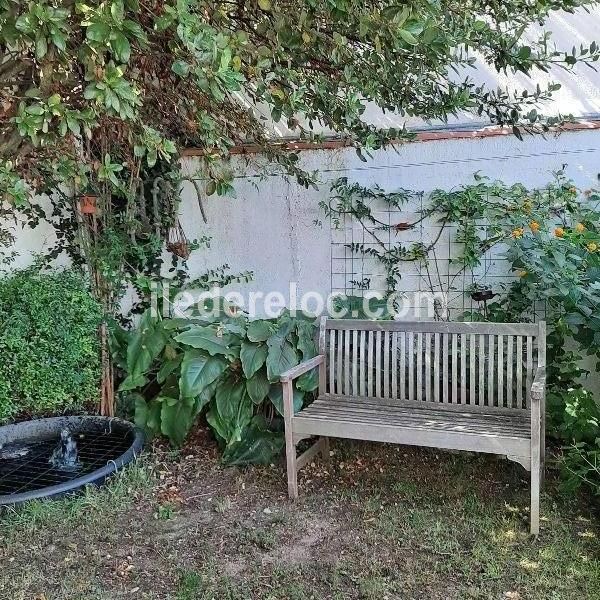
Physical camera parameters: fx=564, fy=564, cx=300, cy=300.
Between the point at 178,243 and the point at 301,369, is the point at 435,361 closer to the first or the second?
the point at 301,369

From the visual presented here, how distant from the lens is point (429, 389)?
3293 millimetres

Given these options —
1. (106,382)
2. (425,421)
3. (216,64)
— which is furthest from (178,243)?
(216,64)

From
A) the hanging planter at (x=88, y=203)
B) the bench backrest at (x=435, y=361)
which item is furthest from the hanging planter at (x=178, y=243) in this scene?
the bench backrest at (x=435, y=361)

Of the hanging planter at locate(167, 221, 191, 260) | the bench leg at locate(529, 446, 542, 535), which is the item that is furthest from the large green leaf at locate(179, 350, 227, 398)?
the bench leg at locate(529, 446, 542, 535)

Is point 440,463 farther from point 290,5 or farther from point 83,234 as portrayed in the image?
point 83,234

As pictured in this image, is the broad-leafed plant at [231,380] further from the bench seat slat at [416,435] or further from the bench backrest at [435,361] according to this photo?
the bench seat slat at [416,435]

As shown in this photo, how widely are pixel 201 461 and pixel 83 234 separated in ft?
6.25

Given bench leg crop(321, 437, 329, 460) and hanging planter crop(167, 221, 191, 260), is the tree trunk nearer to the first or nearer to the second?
hanging planter crop(167, 221, 191, 260)

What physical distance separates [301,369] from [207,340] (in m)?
0.67

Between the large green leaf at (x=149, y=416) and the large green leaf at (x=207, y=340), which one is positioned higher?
the large green leaf at (x=207, y=340)

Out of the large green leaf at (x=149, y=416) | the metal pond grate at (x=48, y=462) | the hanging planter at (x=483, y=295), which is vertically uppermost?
the hanging planter at (x=483, y=295)

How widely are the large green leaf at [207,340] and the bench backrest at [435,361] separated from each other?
1.97 ft

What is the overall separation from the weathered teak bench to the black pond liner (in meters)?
1.09

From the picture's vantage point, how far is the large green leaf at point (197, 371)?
134 inches
